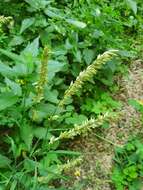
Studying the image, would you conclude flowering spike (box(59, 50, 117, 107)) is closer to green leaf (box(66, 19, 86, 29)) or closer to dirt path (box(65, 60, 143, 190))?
dirt path (box(65, 60, 143, 190))

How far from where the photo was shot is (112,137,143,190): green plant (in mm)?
3623

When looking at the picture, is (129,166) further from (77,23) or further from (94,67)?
(94,67)

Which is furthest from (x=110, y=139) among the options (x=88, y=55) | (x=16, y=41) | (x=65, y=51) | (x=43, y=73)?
(x=43, y=73)

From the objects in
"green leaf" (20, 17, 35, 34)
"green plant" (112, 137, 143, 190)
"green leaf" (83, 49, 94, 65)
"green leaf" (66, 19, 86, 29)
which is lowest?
"green plant" (112, 137, 143, 190)

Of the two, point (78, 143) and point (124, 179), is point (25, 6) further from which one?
point (124, 179)

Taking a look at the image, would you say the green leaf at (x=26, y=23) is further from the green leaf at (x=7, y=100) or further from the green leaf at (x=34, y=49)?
the green leaf at (x=7, y=100)

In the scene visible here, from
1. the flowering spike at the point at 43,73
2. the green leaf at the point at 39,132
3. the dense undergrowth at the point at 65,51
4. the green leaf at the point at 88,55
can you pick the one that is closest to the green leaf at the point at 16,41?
the dense undergrowth at the point at 65,51

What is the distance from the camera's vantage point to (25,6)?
13.6 feet

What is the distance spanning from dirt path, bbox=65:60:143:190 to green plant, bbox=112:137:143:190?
0.06 metres

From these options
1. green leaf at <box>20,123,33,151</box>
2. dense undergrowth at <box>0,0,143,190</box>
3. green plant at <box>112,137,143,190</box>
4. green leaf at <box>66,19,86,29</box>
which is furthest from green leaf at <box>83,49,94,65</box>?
green leaf at <box>20,123,33,151</box>

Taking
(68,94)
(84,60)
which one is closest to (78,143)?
(84,60)

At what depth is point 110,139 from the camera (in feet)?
12.9

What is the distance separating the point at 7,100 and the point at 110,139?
1367mm

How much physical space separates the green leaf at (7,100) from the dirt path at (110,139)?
0.80 m
